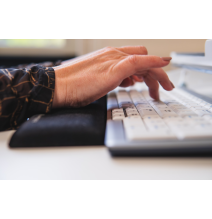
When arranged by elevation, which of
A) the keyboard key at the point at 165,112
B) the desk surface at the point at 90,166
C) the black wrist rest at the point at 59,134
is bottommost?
the desk surface at the point at 90,166

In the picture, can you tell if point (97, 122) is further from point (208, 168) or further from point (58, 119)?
point (208, 168)

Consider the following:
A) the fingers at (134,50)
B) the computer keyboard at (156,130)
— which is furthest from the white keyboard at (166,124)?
the fingers at (134,50)

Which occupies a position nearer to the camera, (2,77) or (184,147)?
(184,147)

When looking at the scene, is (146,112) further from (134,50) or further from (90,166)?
(134,50)

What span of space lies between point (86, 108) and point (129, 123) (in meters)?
0.15

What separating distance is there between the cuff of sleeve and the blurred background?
1.00 m

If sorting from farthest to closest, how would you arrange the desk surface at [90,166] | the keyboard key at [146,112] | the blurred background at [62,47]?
the blurred background at [62,47] → the keyboard key at [146,112] → the desk surface at [90,166]

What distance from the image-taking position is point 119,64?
0.49m

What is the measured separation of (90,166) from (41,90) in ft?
0.76

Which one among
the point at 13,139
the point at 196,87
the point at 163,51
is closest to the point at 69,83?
the point at 13,139

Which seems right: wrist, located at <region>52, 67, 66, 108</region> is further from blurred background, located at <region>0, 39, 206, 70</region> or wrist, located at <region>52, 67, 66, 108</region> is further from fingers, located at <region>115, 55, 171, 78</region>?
blurred background, located at <region>0, 39, 206, 70</region>

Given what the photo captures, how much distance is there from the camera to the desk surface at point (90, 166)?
0.87 feet

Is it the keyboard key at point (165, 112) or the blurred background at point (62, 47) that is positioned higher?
the blurred background at point (62, 47)

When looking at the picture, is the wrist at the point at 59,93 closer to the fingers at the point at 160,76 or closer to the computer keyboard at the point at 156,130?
the computer keyboard at the point at 156,130
